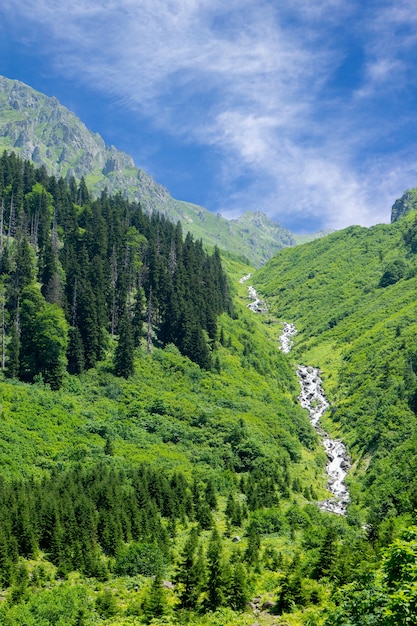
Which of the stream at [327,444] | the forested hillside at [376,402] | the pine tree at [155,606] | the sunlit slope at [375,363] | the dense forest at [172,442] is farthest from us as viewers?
the stream at [327,444]

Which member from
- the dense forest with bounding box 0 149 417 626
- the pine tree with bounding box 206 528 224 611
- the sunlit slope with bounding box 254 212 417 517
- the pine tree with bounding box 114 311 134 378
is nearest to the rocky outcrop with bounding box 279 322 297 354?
the sunlit slope with bounding box 254 212 417 517

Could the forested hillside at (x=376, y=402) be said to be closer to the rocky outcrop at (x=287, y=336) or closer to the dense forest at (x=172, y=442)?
the dense forest at (x=172, y=442)

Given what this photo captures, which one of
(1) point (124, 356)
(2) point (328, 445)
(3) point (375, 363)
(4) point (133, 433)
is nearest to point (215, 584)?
(4) point (133, 433)

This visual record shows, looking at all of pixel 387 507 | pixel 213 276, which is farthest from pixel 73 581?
pixel 213 276

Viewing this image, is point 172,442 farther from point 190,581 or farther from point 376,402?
point 376,402

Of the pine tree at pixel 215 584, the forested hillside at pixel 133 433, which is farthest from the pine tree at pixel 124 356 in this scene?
the pine tree at pixel 215 584

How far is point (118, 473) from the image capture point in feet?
183

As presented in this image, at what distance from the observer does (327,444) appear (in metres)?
93.6

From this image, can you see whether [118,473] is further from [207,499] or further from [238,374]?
[238,374]

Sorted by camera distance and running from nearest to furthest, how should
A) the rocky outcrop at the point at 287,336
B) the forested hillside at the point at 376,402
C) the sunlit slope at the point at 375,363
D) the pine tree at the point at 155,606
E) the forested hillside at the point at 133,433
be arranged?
A: the forested hillside at the point at 376,402
the pine tree at the point at 155,606
the forested hillside at the point at 133,433
the sunlit slope at the point at 375,363
the rocky outcrop at the point at 287,336

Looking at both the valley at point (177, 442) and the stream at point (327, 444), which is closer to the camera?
the valley at point (177, 442)

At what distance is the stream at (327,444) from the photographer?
69.4 meters

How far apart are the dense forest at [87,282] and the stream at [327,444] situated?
88.7ft

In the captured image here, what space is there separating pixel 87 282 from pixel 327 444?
55.7m
